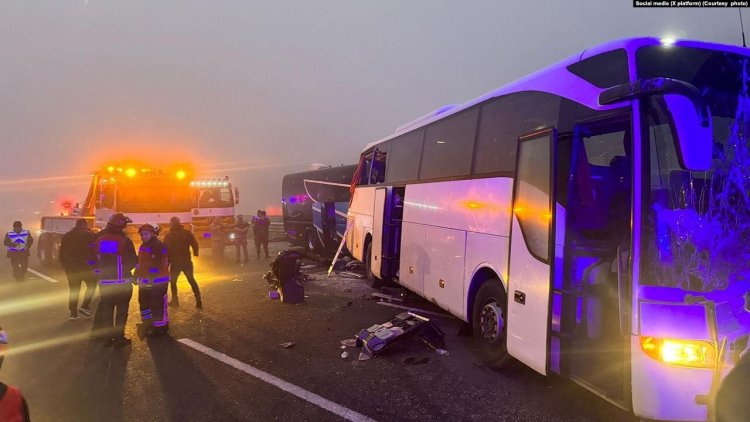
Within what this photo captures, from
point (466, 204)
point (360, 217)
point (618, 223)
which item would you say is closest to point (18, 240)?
point (360, 217)

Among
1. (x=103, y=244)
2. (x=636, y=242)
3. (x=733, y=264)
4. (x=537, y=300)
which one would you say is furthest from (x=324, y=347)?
(x=733, y=264)

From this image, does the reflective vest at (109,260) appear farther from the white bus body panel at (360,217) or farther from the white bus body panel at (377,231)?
the white bus body panel at (360,217)

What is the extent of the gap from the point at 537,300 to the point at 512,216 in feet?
3.09

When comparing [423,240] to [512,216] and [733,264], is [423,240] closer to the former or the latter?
[512,216]

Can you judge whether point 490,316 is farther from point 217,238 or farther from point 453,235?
point 217,238

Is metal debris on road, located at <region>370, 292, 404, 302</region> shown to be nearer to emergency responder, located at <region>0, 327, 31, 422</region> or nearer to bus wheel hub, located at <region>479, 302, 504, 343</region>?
bus wheel hub, located at <region>479, 302, 504, 343</region>

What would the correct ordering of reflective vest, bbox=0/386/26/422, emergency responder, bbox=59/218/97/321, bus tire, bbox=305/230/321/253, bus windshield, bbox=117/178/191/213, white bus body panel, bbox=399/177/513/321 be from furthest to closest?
bus tire, bbox=305/230/321/253 → bus windshield, bbox=117/178/191/213 → emergency responder, bbox=59/218/97/321 → white bus body panel, bbox=399/177/513/321 → reflective vest, bbox=0/386/26/422

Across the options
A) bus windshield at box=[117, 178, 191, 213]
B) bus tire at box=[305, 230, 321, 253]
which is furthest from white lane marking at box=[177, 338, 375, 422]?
bus tire at box=[305, 230, 321, 253]

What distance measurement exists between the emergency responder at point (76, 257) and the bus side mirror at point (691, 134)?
8.53m

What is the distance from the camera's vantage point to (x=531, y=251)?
13.3 feet

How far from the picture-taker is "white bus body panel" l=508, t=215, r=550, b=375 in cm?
387

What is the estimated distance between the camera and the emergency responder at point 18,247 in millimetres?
11273

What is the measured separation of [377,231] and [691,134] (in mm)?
6524

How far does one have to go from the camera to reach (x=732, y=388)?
8.71 ft
